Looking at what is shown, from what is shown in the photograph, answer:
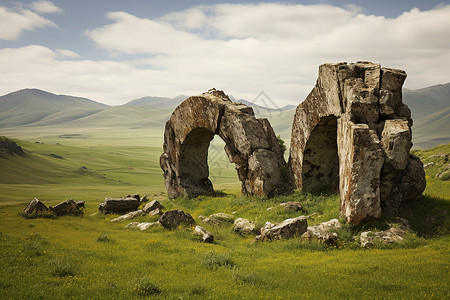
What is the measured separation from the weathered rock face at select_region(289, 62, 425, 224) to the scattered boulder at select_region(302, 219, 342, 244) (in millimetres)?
876

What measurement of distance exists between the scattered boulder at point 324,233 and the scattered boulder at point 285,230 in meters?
0.58

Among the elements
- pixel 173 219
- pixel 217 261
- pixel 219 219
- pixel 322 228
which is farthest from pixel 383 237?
pixel 173 219

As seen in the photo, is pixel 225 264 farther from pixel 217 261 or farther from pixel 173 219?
pixel 173 219

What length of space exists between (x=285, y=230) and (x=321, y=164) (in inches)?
436

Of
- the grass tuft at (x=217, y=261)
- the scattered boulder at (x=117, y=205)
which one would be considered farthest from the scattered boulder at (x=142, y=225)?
the grass tuft at (x=217, y=261)

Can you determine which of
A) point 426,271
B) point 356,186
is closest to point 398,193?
point 356,186

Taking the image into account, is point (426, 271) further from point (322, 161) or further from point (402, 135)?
point (322, 161)

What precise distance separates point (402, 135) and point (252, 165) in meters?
12.8

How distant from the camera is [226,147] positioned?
31594mm

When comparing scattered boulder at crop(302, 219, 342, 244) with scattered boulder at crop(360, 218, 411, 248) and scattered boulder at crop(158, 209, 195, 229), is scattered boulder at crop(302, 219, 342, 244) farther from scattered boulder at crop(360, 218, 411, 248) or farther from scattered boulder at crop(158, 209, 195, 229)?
scattered boulder at crop(158, 209, 195, 229)

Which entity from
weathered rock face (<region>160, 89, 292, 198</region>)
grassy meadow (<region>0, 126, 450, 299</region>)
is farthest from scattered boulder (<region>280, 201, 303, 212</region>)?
weathered rock face (<region>160, 89, 292, 198</region>)

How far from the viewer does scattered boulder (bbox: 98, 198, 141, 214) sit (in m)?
29.7

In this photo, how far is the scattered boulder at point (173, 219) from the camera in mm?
22852

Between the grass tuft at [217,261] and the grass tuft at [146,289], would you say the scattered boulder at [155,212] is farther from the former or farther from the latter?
the grass tuft at [146,289]
